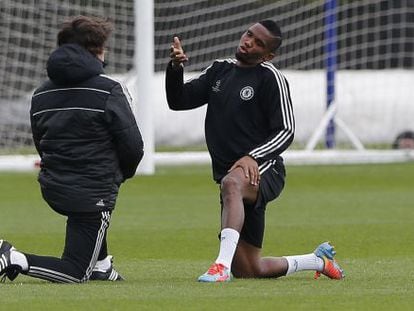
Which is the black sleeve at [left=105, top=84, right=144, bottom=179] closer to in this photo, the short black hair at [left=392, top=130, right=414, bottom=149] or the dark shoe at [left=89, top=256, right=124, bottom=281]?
the dark shoe at [left=89, top=256, right=124, bottom=281]

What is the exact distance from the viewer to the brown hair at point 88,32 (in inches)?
359

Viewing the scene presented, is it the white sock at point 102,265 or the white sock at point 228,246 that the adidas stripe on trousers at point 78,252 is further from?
the white sock at point 228,246

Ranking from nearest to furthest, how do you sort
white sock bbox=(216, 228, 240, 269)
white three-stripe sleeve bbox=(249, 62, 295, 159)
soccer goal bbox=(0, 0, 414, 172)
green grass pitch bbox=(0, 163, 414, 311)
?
green grass pitch bbox=(0, 163, 414, 311)
white sock bbox=(216, 228, 240, 269)
white three-stripe sleeve bbox=(249, 62, 295, 159)
soccer goal bbox=(0, 0, 414, 172)

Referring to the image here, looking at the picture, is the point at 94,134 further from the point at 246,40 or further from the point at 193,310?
the point at 193,310

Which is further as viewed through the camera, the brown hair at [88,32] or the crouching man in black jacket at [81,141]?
the brown hair at [88,32]

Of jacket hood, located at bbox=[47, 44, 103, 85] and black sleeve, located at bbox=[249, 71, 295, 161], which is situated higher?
jacket hood, located at bbox=[47, 44, 103, 85]

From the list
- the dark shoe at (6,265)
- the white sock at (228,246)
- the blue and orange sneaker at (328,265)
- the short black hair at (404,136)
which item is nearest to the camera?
the dark shoe at (6,265)

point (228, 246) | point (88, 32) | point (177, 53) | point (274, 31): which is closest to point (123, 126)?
point (88, 32)

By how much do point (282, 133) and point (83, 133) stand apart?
138 cm

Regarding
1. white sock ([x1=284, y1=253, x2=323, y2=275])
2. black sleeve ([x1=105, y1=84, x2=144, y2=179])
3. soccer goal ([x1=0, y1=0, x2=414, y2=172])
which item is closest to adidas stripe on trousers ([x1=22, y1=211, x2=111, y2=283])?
black sleeve ([x1=105, y1=84, x2=144, y2=179])

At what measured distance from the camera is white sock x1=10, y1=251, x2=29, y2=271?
29.1 ft

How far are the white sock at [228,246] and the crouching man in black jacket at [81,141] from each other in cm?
78

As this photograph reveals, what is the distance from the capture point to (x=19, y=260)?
888 centimetres

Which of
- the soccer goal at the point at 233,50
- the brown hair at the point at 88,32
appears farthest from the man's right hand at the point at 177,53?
the soccer goal at the point at 233,50
